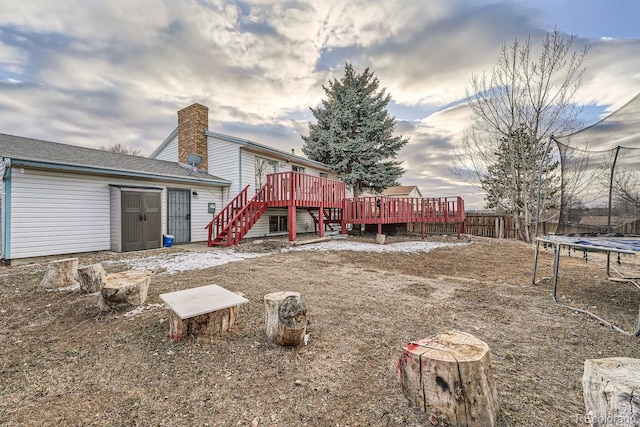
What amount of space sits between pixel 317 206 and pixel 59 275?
747 cm

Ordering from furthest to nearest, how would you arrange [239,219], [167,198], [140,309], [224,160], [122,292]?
[224,160]
[167,198]
[239,219]
[140,309]
[122,292]

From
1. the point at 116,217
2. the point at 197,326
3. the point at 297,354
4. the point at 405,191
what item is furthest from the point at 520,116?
the point at 405,191

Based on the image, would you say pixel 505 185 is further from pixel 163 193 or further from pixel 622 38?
pixel 163 193

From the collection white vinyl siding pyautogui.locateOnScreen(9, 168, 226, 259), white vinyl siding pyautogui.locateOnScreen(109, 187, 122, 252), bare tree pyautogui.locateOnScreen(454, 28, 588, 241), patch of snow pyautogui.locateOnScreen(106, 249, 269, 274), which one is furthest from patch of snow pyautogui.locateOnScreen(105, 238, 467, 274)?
bare tree pyautogui.locateOnScreen(454, 28, 588, 241)

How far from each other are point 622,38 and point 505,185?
6.16m

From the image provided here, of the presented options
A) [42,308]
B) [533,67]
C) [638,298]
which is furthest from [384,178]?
[42,308]

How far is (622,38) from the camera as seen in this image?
7258 millimetres

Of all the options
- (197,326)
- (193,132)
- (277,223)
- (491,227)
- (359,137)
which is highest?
(359,137)

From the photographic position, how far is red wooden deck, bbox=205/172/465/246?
9141 mm

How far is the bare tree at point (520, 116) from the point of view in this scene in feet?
34.3

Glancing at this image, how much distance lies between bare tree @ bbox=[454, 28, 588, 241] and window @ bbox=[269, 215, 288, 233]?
904cm

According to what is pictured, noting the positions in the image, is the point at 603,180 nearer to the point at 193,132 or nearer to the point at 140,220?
the point at 140,220

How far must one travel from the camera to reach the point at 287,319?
7.54 feet

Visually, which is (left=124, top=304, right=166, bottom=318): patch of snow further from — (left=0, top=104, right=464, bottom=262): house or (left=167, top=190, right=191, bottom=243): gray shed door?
(left=167, top=190, right=191, bottom=243): gray shed door
